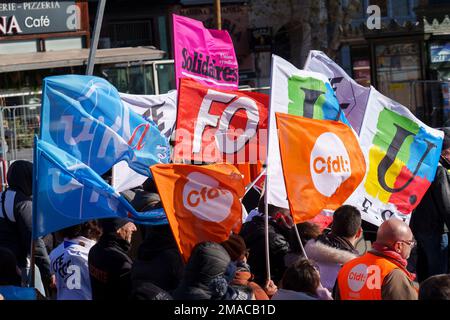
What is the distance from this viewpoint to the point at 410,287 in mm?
5035

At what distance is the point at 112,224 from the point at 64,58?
41.7ft

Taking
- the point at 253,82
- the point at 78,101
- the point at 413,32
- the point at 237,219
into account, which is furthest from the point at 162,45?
the point at 237,219

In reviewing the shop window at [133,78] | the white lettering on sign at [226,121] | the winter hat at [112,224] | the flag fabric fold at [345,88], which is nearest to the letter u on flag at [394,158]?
the flag fabric fold at [345,88]

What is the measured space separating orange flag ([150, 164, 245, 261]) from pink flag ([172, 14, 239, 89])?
252 cm

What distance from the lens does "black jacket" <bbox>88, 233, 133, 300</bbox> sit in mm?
5754

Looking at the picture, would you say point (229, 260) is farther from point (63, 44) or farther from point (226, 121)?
point (63, 44)

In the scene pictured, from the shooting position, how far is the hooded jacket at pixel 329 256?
600 centimetres

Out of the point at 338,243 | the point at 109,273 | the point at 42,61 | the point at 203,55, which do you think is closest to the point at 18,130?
the point at 42,61

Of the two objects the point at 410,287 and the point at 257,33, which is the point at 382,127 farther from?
the point at 257,33

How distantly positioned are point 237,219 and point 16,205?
191 cm

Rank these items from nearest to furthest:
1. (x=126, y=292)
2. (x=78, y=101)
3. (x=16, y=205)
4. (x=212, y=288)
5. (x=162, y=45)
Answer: (x=212, y=288) < (x=126, y=292) < (x=16, y=205) < (x=78, y=101) < (x=162, y=45)

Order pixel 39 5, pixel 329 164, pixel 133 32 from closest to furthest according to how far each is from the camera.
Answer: pixel 329 164 < pixel 39 5 < pixel 133 32

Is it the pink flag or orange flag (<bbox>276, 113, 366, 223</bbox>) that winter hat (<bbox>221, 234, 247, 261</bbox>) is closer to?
orange flag (<bbox>276, 113, 366, 223</bbox>)

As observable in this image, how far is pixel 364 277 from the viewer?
5.15 meters
